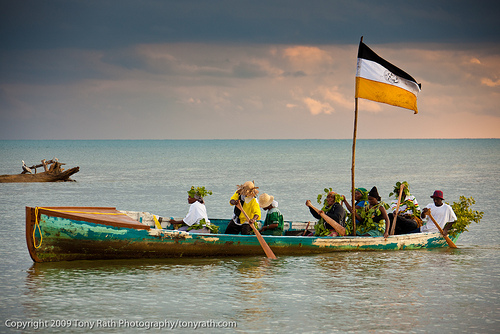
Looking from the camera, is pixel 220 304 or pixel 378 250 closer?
pixel 220 304

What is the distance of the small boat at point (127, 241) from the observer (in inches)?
472

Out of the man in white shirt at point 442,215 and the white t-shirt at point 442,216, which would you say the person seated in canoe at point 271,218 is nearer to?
the man in white shirt at point 442,215

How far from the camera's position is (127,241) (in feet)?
41.0

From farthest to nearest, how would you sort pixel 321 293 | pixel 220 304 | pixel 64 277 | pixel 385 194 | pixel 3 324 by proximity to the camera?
1. pixel 385 194
2. pixel 64 277
3. pixel 321 293
4. pixel 220 304
5. pixel 3 324

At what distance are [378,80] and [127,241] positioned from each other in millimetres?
6522

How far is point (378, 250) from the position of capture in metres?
14.0

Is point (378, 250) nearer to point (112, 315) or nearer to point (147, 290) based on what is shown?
point (147, 290)

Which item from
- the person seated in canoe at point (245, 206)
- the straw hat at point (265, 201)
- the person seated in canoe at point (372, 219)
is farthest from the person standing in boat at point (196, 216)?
the person seated in canoe at point (372, 219)

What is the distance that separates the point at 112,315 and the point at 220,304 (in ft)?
5.80

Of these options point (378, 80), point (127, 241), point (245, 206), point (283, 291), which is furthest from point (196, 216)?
point (378, 80)

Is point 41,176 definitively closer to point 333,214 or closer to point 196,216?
point 196,216

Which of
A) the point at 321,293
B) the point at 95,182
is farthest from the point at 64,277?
the point at 95,182

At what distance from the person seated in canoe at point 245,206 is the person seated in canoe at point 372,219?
255 cm

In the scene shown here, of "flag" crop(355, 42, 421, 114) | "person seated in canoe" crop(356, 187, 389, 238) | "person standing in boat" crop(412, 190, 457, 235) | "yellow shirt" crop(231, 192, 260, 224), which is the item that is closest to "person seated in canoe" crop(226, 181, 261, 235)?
"yellow shirt" crop(231, 192, 260, 224)
